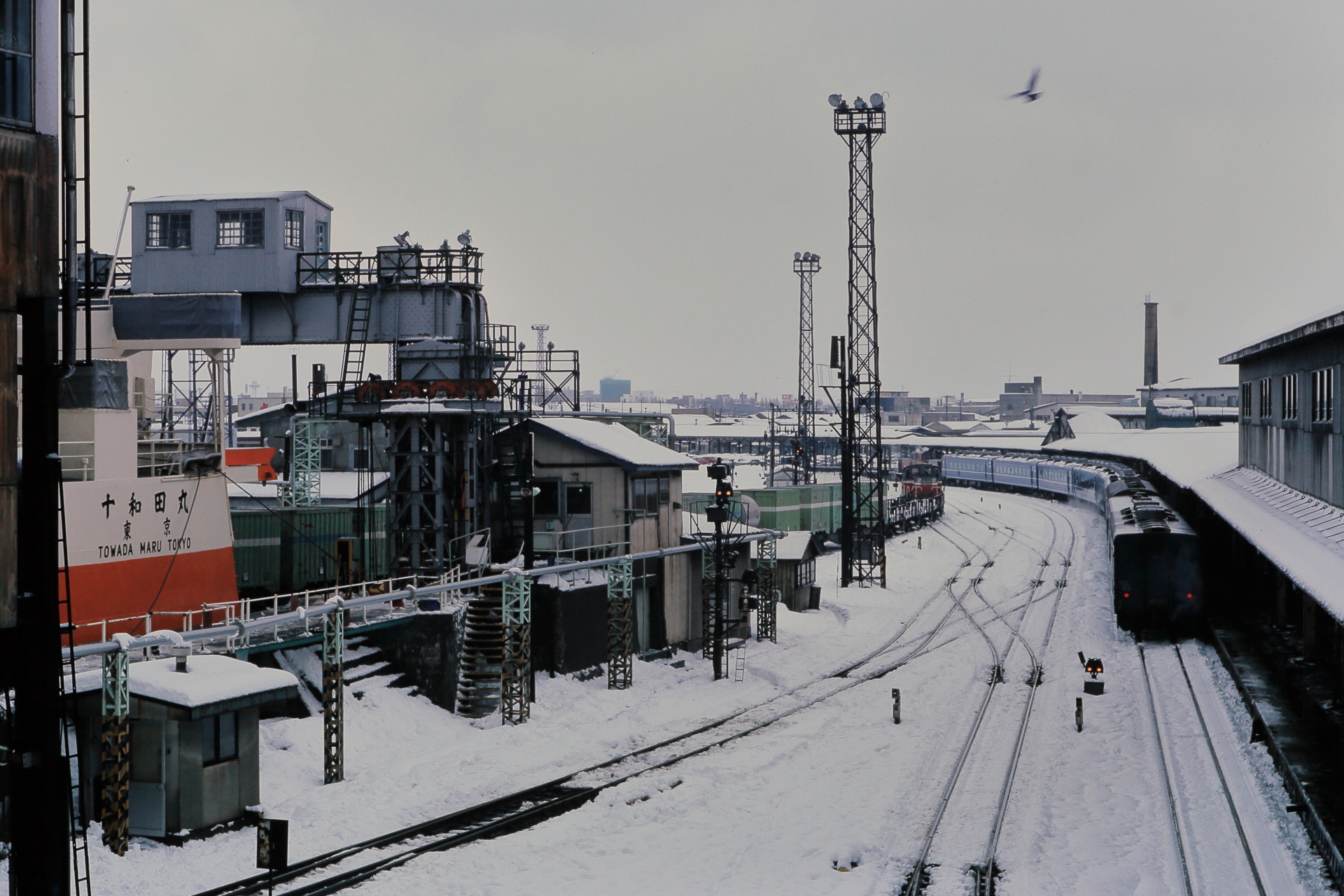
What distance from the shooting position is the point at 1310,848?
55.0 feet

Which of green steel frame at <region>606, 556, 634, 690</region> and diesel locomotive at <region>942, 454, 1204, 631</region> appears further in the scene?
diesel locomotive at <region>942, 454, 1204, 631</region>

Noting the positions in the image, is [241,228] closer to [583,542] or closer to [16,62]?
[583,542]

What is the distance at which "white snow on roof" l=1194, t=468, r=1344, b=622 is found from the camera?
64.5ft

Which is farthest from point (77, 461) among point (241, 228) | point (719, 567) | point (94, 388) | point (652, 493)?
point (719, 567)

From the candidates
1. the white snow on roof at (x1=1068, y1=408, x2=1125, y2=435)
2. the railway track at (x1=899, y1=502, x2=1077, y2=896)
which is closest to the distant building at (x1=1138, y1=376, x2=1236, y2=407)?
the white snow on roof at (x1=1068, y1=408, x2=1125, y2=435)

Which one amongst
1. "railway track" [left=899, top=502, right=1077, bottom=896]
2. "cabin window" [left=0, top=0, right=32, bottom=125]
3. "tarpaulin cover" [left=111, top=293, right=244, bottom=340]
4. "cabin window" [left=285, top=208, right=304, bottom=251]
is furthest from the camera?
"cabin window" [left=285, top=208, right=304, bottom=251]

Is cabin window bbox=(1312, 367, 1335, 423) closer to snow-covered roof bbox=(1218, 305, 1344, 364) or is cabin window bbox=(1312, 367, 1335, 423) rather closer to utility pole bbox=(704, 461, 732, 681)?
snow-covered roof bbox=(1218, 305, 1344, 364)

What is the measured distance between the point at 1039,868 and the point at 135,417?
18881 millimetres

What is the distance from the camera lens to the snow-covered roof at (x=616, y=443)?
33562 millimetres

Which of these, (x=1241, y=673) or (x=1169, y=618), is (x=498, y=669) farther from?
(x=1169, y=618)

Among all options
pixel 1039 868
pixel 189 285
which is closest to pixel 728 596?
pixel 189 285

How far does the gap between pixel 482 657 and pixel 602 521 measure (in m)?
7.13

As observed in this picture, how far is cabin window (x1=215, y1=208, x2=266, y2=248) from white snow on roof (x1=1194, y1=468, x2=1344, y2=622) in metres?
24.1

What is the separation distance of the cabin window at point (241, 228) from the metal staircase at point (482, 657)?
34.8 ft
